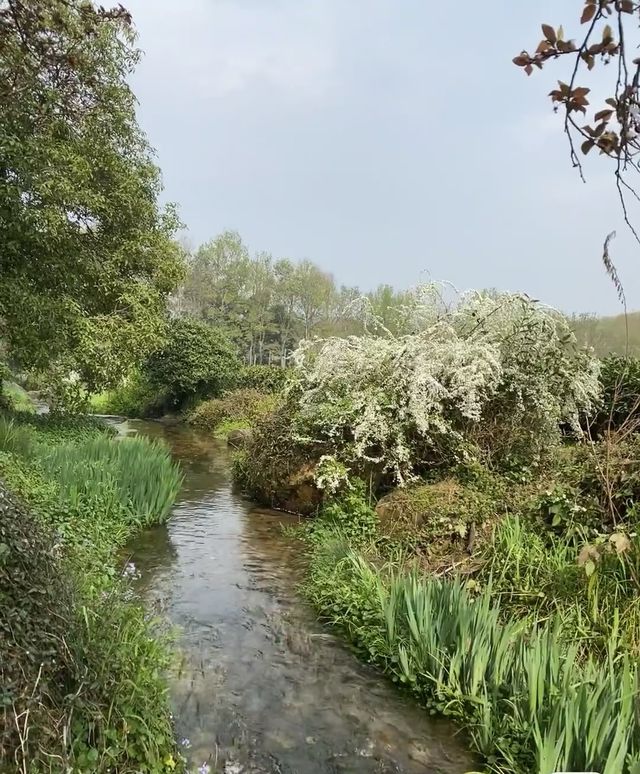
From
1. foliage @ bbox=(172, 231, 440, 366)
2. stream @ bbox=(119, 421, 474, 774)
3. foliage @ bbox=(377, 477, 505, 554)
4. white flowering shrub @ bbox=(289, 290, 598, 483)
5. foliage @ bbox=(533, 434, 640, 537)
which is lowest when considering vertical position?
stream @ bbox=(119, 421, 474, 774)

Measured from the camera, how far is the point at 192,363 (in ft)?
65.9

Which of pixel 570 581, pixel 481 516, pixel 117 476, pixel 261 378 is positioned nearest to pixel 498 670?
pixel 570 581

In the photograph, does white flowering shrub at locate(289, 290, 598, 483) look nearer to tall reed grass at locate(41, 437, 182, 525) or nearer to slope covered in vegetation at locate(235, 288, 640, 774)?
slope covered in vegetation at locate(235, 288, 640, 774)

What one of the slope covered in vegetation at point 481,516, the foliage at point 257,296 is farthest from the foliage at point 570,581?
the foliage at point 257,296

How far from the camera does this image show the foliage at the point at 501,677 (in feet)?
8.48

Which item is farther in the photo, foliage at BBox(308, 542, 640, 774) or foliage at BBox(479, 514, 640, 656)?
foliage at BBox(479, 514, 640, 656)

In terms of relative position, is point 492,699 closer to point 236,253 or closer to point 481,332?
point 481,332

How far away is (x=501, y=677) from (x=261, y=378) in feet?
59.1

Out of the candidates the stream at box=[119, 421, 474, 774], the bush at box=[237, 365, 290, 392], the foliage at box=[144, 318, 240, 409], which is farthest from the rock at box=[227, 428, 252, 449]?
the foliage at box=[144, 318, 240, 409]

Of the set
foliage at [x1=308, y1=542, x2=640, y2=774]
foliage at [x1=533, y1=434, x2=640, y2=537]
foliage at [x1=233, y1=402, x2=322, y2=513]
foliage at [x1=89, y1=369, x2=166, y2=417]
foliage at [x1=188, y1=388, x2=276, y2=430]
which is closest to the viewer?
foliage at [x1=308, y1=542, x2=640, y2=774]

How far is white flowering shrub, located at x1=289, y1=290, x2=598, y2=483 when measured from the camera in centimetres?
681

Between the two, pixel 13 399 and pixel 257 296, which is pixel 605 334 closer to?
pixel 13 399

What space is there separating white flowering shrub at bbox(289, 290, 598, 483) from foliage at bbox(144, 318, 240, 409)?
1309cm

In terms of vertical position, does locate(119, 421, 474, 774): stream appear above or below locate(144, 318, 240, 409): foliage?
below
